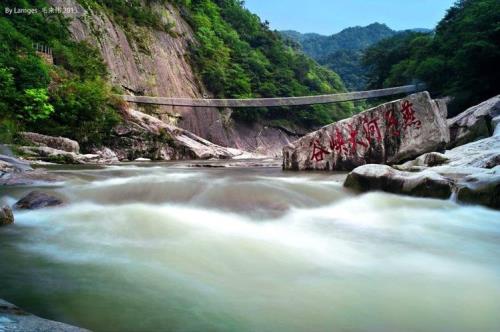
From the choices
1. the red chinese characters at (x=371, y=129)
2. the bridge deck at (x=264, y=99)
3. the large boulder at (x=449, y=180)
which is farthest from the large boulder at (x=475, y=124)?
the bridge deck at (x=264, y=99)

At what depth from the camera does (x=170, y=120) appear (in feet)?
81.8

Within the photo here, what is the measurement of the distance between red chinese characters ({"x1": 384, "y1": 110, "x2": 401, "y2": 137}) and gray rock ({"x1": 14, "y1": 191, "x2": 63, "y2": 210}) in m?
8.33

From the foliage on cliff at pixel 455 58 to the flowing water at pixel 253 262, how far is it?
13.7 meters

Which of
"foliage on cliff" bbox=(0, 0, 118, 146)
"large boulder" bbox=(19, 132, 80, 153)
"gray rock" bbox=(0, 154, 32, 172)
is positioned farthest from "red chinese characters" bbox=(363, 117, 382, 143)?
"foliage on cliff" bbox=(0, 0, 118, 146)

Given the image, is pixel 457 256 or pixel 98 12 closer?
pixel 457 256

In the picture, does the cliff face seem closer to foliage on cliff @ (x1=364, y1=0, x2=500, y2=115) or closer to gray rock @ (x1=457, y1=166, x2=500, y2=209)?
foliage on cliff @ (x1=364, y1=0, x2=500, y2=115)

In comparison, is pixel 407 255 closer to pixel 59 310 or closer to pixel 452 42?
pixel 59 310

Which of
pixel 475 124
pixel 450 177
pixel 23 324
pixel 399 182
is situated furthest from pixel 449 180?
pixel 475 124

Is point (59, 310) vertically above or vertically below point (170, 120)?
below

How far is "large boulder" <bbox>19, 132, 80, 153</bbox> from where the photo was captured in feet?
41.5

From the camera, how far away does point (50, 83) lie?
15.3m

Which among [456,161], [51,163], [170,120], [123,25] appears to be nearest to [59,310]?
[456,161]

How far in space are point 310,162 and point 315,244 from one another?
22.3 ft

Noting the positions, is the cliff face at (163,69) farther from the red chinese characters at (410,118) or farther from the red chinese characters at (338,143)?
the red chinese characters at (410,118)
